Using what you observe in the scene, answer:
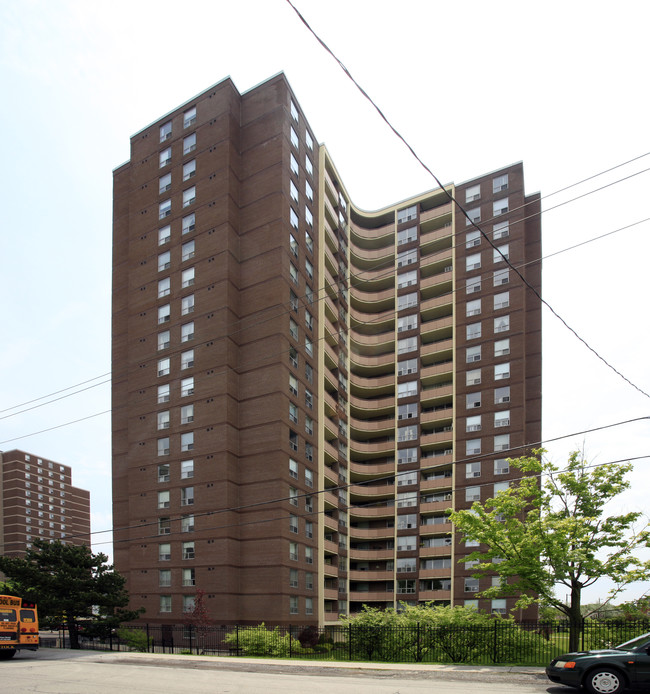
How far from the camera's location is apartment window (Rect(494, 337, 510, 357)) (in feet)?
199

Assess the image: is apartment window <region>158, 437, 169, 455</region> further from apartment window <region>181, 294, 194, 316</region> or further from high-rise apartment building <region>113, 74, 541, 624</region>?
apartment window <region>181, 294, 194, 316</region>

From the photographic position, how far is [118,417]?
5288cm

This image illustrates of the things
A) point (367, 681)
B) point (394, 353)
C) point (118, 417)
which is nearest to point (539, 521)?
point (367, 681)

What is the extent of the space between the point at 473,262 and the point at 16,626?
5353 cm

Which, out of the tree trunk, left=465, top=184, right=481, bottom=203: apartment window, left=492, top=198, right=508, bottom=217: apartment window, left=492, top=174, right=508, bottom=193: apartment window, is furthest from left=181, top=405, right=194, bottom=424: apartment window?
left=492, top=174, right=508, bottom=193: apartment window

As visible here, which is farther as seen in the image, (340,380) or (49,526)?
(49,526)

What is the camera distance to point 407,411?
64.9 m

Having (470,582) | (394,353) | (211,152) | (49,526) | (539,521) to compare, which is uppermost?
(211,152)

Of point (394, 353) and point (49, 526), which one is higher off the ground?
point (394, 353)

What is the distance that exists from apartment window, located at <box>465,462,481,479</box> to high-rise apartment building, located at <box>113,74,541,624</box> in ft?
0.47

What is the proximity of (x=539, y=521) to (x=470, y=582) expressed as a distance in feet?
118

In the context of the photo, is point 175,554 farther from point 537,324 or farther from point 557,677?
point 537,324

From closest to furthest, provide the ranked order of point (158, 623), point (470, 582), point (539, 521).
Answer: point (539, 521), point (158, 623), point (470, 582)

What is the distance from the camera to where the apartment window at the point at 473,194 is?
6669 cm
